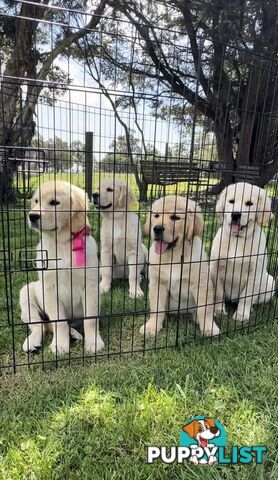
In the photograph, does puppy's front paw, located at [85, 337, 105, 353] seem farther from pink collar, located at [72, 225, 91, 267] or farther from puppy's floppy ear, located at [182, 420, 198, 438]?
puppy's floppy ear, located at [182, 420, 198, 438]

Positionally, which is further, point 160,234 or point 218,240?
point 218,240

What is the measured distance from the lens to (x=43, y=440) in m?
1.57

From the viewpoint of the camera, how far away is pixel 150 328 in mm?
2609

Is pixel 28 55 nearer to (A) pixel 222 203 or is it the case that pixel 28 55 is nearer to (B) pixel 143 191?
(B) pixel 143 191

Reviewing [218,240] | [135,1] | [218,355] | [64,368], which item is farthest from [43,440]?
[135,1]

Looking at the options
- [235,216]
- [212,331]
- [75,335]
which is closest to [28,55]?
[235,216]

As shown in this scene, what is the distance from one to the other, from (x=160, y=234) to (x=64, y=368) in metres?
1.08

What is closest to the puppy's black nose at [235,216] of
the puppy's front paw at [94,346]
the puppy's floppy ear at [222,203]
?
the puppy's floppy ear at [222,203]

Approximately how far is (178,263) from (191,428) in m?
1.15

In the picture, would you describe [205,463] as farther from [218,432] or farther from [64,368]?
[64,368]

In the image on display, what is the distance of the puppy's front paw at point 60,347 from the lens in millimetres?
2295

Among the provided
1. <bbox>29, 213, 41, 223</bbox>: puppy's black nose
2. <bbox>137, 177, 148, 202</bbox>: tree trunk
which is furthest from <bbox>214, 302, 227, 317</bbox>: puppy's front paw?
<bbox>29, 213, 41, 223</bbox>: puppy's black nose

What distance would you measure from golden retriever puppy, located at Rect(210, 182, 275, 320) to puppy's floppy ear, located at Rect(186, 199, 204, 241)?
0.30 metres

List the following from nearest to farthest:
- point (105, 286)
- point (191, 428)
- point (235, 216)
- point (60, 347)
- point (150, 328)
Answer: point (191, 428), point (60, 347), point (150, 328), point (235, 216), point (105, 286)
